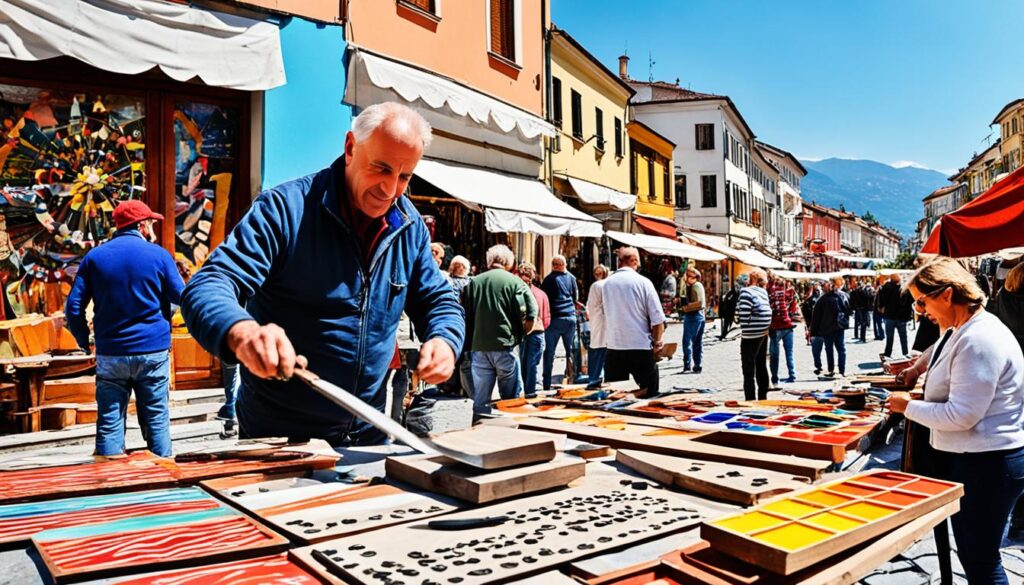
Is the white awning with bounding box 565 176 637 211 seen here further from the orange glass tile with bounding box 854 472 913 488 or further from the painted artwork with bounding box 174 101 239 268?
the orange glass tile with bounding box 854 472 913 488

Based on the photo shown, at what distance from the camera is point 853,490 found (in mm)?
1746

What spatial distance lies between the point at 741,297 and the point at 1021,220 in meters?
4.03

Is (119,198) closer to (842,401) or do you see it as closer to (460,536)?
(842,401)

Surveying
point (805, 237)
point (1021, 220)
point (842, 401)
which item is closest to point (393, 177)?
point (842, 401)

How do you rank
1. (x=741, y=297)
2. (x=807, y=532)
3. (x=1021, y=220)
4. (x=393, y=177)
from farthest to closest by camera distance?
1. (x=741, y=297)
2. (x=1021, y=220)
3. (x=393, y=177)
4. (x=807, y=532)

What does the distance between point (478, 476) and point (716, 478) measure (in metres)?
0.62

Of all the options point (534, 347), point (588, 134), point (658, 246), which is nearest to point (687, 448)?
point (534, 347)

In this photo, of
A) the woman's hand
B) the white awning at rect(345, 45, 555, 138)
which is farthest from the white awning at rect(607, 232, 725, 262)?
the woman's hand

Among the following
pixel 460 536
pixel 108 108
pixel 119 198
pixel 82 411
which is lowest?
pixel 82 411

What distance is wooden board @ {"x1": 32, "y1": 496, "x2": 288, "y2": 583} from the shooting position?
1278mm

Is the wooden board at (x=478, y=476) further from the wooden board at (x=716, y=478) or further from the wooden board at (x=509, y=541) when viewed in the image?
the wooden board at (x=716, y=478)

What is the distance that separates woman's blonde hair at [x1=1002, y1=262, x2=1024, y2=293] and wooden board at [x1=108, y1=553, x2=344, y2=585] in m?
6.58

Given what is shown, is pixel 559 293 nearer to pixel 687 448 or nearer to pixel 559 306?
pixel 559 306

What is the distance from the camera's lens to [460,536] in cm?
144
